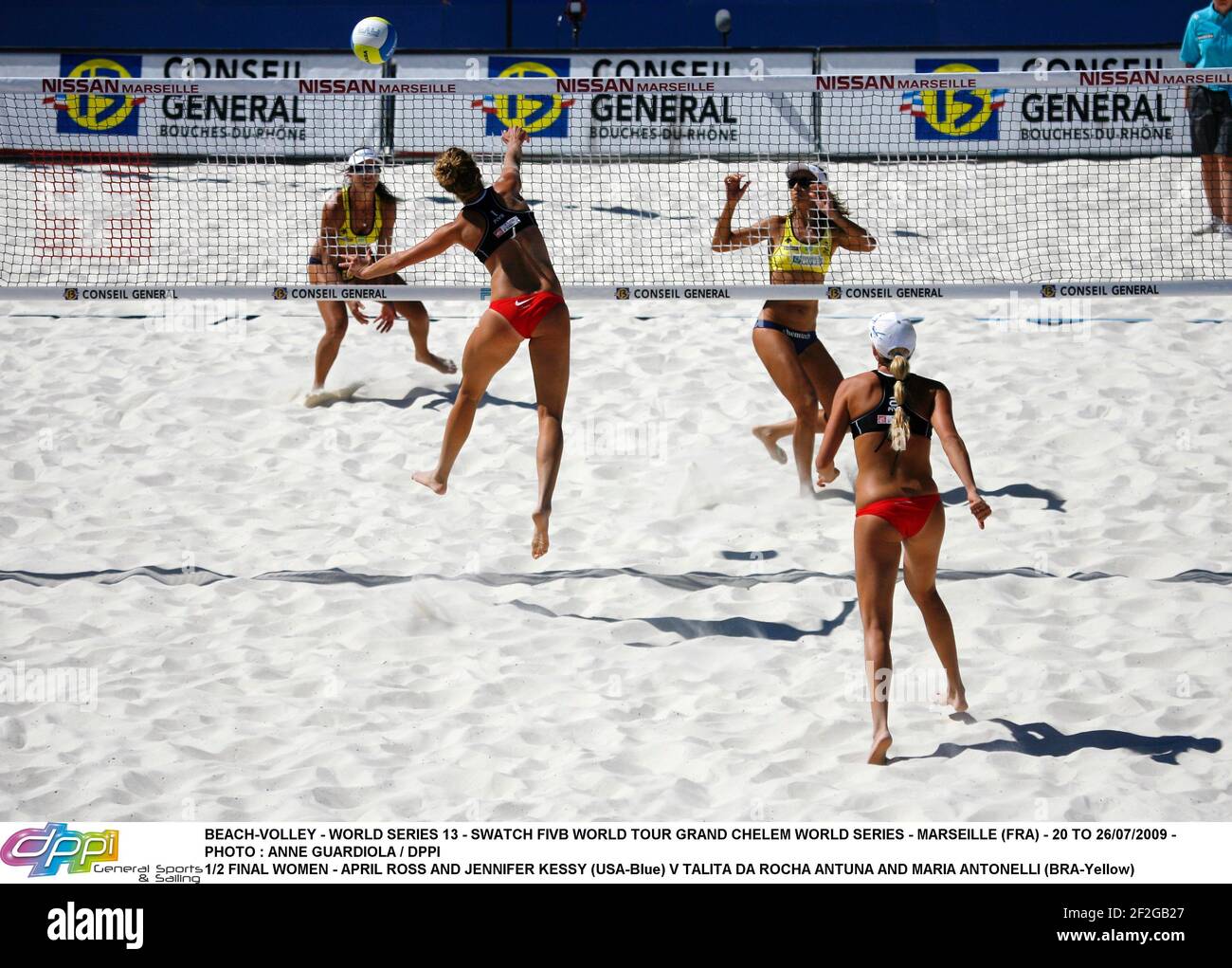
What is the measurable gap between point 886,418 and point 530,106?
852 cm

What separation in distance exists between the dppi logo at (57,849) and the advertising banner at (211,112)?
29.6ft

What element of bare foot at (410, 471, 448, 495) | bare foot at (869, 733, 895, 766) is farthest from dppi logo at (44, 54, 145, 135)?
bare foot at (869, 733, 895, 766)

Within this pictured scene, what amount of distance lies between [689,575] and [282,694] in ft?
7.20

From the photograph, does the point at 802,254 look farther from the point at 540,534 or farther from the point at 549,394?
the point at 540,534

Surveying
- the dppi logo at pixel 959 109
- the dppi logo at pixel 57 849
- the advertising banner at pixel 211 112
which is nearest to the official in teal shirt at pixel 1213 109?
the dppi logo at pixel 959 109

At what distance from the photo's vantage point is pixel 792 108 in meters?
12.9

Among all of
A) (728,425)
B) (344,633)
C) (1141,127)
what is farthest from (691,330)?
(1141,127)

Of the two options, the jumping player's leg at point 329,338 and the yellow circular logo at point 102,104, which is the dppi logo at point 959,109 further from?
the yellow circular logo at point 102,104

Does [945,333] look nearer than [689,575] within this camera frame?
No

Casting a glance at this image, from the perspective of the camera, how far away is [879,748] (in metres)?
5.19

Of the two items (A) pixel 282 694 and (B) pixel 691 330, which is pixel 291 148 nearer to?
(B) pixel 691 330

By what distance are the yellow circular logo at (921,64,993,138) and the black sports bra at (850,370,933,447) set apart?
7661mm

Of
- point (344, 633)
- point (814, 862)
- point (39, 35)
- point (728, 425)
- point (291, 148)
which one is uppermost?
point (39, 35)

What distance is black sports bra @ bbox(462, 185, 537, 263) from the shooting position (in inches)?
254
